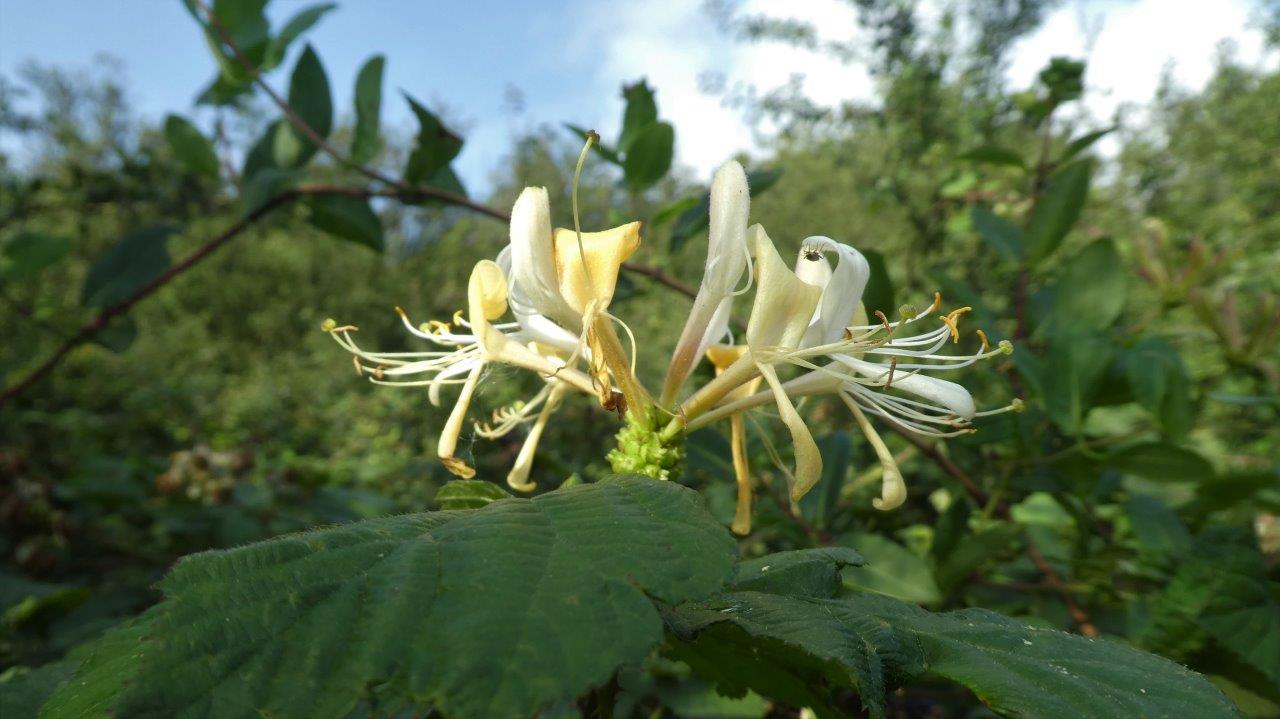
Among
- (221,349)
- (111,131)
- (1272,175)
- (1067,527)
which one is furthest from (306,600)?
(111,131)

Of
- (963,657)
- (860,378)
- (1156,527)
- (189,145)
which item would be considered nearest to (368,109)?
(189,145)

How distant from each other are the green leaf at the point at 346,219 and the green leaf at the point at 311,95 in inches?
5.4

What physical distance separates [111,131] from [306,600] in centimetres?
1896

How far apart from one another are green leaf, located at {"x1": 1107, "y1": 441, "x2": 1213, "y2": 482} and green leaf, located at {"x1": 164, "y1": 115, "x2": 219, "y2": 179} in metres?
1.69

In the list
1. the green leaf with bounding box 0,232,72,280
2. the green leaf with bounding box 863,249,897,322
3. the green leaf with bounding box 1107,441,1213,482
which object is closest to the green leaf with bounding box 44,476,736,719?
the green leaf with bounding box 863,249,897,322

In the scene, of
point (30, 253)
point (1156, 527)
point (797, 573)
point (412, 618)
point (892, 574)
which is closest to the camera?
point (412, 618)

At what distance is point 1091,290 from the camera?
126 cm

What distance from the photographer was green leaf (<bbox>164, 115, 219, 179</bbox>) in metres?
1.51

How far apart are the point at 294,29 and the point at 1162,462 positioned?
1636 millimetres

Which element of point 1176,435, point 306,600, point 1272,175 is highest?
point 1272,175

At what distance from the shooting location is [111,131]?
15.6 meters

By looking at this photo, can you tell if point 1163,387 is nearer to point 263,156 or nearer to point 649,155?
point 649,155

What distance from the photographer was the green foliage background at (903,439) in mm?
1019

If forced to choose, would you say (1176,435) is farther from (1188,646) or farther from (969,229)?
(969,229)
